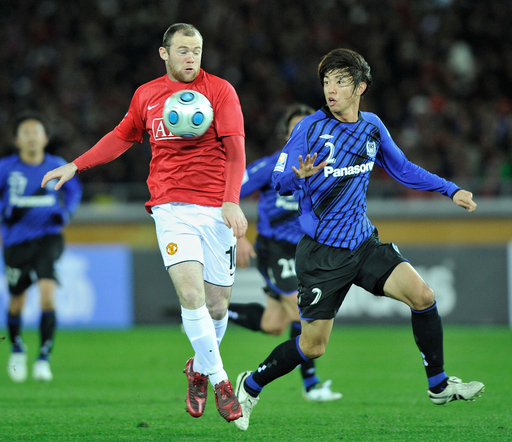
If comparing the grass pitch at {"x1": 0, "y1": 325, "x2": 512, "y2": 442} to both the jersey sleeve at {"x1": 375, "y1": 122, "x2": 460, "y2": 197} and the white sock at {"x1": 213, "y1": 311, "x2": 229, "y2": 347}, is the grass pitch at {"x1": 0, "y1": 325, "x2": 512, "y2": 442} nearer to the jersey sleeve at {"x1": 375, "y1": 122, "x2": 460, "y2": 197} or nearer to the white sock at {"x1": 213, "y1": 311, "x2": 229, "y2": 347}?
the white sock at {"x1": 213, "y1": 311, "x2": 229, "y2": 347}

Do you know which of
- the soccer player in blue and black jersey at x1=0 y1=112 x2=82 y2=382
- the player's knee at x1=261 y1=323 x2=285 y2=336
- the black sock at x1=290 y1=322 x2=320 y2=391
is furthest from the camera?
the soccer player in blue and black jersey at x1=0 y1=112 x2=82 y2=382

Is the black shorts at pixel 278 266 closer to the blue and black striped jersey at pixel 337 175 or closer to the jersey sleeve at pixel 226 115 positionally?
the blue and black striped jersey at pixel 337 175

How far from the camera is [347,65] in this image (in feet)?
15.5

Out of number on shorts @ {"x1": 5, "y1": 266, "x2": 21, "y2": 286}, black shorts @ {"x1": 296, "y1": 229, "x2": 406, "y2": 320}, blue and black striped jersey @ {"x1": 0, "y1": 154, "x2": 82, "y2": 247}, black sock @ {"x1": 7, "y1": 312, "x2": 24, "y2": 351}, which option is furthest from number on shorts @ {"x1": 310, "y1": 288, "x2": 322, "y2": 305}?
number on shorts @ {"x1": 5, "y1": 266, "x2": 21, "y2": 286}

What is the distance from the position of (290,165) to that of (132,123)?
1.14m

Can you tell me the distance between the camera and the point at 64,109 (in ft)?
52.6

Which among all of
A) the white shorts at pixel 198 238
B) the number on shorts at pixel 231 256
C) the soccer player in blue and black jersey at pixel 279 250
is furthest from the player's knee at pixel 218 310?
the soccer player in blue and black jersey at pixel 279 250

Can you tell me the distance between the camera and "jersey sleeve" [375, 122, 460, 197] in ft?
15.9

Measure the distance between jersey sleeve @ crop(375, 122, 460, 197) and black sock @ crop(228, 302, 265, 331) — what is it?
2468 mm

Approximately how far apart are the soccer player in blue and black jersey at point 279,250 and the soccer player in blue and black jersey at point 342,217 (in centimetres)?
156

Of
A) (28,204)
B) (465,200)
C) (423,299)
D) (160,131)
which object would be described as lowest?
(28,204)

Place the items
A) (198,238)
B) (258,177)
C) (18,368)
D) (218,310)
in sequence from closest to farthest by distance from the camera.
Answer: (198,238)
(218,310)
(258,177)
(18,368)

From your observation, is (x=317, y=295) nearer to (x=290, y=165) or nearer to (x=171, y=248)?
(x=290, y=165)

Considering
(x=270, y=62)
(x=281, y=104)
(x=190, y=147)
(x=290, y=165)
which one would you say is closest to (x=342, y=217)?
(x=290, y=165)
